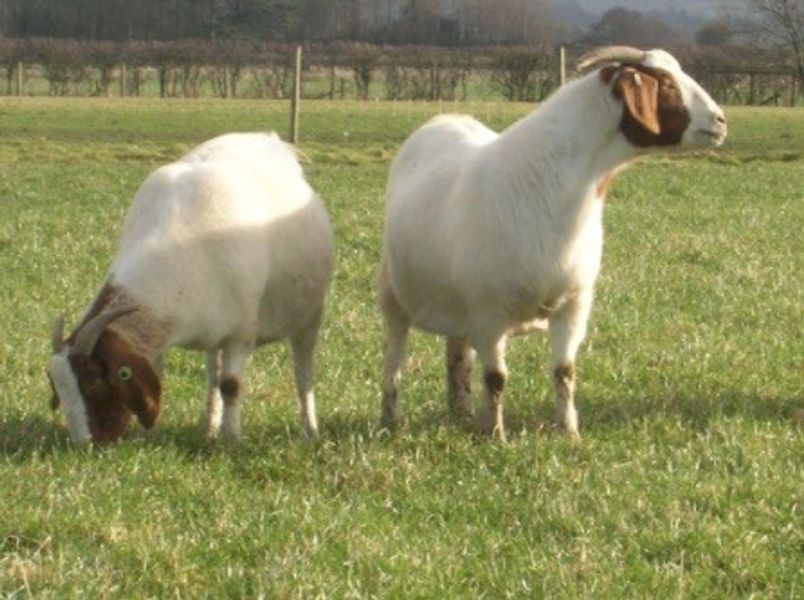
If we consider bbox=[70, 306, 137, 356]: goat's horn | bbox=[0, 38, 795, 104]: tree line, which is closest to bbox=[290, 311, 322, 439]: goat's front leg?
bbox=[70, 306, 137, 356]: goat's horn

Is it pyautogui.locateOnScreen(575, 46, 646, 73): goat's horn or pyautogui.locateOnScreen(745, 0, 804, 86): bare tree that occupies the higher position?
pyautogui.locateOnScreen(575, 46, 646, 73): goat's horn

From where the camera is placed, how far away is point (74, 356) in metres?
7.60

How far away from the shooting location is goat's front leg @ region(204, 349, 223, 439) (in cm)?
867

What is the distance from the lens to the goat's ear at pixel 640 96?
809 cm

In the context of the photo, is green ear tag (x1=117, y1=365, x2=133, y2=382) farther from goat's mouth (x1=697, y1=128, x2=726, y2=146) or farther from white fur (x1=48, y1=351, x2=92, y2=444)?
goat's mouth (x1=697, y1=128, x2=726, y2=146)

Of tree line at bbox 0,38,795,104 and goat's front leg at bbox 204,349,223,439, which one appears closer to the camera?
goat's front leg at bbox 204,349,223,439

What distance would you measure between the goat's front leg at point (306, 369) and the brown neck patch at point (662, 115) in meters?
2.05

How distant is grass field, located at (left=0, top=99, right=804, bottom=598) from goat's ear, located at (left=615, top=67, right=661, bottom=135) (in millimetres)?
1540

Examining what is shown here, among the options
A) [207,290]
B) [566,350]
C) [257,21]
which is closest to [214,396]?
[207,290]

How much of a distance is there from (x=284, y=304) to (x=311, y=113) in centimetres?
4188

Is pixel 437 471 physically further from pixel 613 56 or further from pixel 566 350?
pixel 613 56

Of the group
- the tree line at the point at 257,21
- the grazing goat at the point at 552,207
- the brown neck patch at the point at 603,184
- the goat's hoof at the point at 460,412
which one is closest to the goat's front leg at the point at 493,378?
the grazing goat at the point at 552,207

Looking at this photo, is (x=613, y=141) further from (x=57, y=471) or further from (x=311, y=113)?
(x=311, y=113)

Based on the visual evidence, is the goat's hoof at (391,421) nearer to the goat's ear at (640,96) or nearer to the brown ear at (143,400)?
the brown ear at (143,400)
